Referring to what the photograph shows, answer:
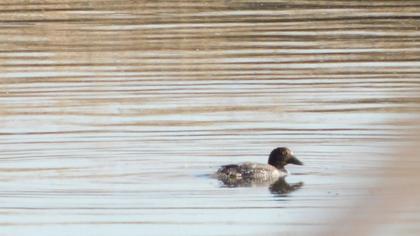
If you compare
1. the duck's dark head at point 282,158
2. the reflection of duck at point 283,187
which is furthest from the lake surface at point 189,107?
the duck's dark head at point 282,158

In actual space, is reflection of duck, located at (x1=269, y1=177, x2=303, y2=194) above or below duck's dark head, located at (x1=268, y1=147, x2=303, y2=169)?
below

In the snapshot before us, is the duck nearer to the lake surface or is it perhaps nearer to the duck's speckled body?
the duck's speckled body

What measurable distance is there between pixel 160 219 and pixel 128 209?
53cm

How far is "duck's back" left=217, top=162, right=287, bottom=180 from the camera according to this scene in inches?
388

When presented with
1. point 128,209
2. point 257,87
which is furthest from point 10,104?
point 128,209

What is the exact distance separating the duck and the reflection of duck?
0.30 ft

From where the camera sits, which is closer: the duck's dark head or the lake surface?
the lake surface

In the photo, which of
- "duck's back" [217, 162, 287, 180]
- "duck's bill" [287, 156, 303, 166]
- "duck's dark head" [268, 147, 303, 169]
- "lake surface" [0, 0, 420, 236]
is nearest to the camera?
"lake surface" [0, 0, 420, 236]

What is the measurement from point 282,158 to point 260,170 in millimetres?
251

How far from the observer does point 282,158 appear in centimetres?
1044

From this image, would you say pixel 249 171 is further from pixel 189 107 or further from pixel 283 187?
pixel 189 107

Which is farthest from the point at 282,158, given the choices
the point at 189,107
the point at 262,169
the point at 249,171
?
the point at 189,107

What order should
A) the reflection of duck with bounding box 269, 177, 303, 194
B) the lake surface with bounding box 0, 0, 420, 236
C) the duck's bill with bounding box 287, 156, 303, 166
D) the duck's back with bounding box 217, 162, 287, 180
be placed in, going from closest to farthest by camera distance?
the lake surface with bounding box 0, 0, 420, 236 < the duck's back with bounding box 217, 162, 287, 180 < the reflection of duck with bounding box 269, 177, 303, 194 < the duck's bill with bounding box 287, 156, 303, 166

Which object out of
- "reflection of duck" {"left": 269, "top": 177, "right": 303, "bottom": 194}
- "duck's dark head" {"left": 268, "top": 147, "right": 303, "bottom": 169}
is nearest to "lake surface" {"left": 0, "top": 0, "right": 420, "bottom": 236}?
"reflection of duck" {"left": 269, "top": 177, "right": 303, "bottom": 194}
